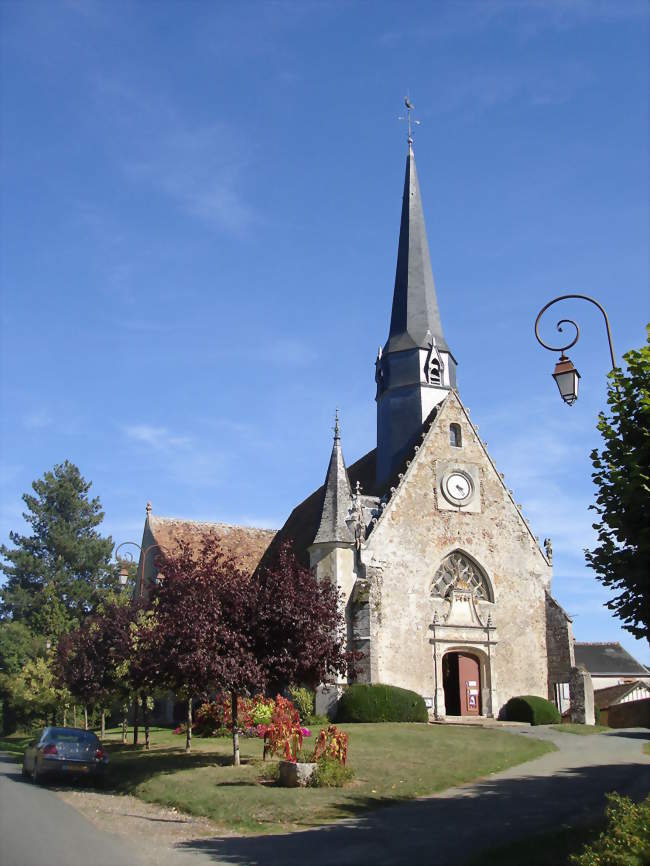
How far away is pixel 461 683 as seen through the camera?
2905 cm

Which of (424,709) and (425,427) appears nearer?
(424,709)

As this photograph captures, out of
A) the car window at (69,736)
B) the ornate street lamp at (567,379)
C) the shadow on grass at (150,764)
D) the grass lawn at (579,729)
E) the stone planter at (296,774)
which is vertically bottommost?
the shadow on grass at (150,764)

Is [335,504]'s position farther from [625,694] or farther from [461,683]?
[625,694]

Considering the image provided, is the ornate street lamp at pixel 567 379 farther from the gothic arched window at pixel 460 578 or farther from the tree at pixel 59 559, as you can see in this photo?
the tree at pixel 59 559

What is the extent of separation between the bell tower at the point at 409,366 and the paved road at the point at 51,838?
20.8m

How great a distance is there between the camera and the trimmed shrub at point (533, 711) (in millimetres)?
27766

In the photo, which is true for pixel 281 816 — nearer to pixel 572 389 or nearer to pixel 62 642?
pixel 572 389

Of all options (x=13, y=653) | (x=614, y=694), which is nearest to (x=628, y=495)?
(x=614, y=694)

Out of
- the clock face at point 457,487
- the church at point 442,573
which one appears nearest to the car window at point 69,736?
the church at point 442,573

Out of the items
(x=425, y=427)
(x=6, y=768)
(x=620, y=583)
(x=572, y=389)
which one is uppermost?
(x=425, y=427)

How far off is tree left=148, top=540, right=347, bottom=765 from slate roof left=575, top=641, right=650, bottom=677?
3649cm

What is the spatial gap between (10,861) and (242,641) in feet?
26.7

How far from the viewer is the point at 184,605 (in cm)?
1717

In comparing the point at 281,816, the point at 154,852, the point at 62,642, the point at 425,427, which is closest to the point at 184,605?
the point at 281,816
